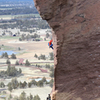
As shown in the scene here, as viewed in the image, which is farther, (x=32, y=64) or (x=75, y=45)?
(x=32, y=64)

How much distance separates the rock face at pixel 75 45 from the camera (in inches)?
205

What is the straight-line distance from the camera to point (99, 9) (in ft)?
17.3

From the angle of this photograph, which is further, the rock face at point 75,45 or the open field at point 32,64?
the open field at point 32,64

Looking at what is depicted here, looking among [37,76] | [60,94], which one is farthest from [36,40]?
[60,94]

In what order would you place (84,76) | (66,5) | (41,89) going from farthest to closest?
(41,89)
(84,76)
(66,5)

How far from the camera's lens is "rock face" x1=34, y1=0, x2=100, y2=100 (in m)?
5.20

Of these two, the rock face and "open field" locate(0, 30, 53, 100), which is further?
"open field" locate(0, 30, 53, 100)

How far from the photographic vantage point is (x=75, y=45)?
5.32 m

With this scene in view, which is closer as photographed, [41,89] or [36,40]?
[41,89]

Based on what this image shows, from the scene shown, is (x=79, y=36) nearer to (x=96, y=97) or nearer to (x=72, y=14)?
(x=72, y=14)

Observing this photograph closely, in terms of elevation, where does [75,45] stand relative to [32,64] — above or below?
above

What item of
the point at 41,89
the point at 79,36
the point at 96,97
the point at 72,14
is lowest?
the point at 41,89

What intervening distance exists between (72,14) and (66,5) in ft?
0.69

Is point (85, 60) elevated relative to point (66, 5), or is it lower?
lower
